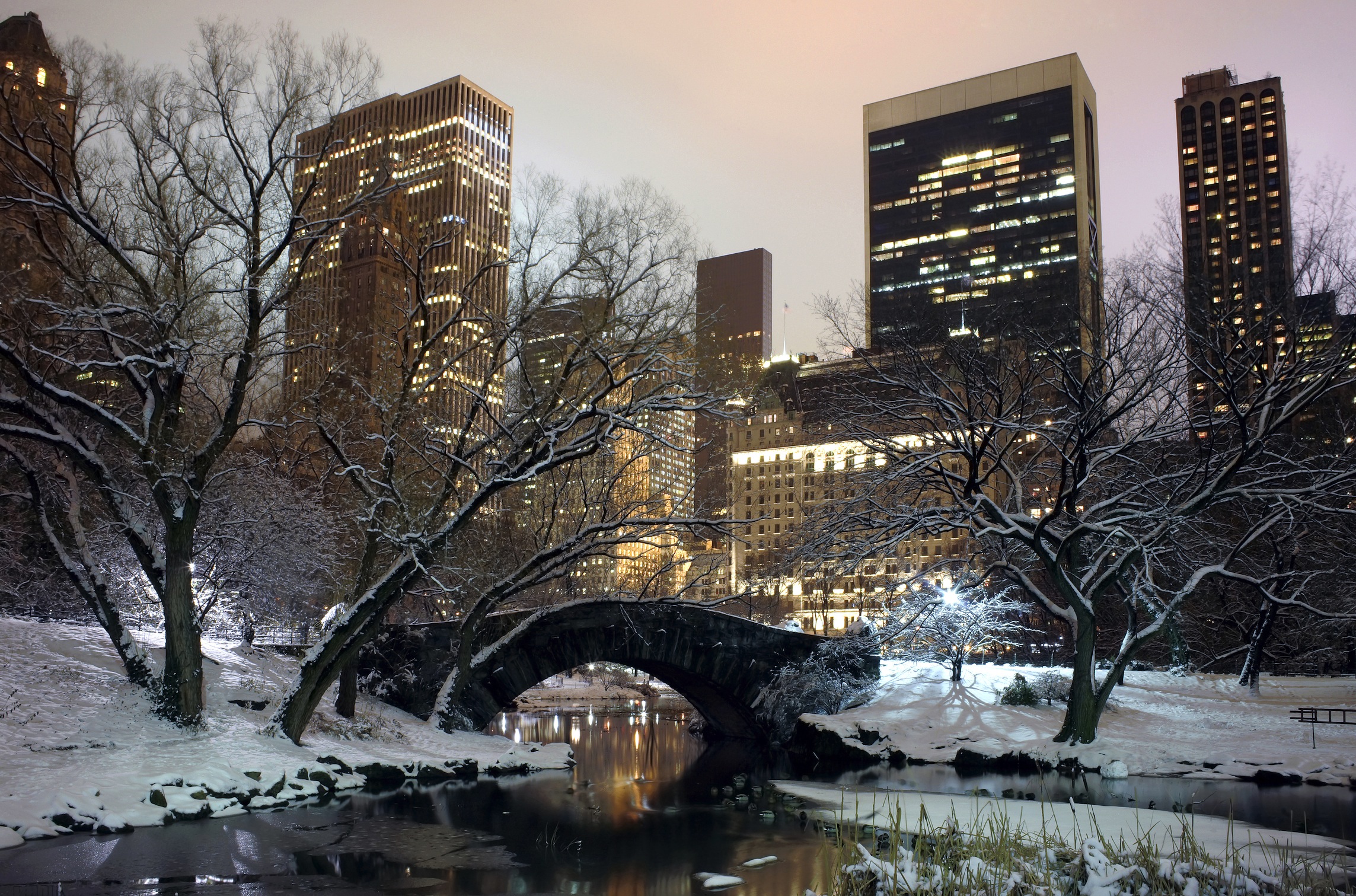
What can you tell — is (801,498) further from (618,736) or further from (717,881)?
(717,881)

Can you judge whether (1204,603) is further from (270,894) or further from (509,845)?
(270,894)

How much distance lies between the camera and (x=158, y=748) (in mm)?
15711

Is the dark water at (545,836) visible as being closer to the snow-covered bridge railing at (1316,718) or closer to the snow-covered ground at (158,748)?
the snow-covered ground at (158,748)

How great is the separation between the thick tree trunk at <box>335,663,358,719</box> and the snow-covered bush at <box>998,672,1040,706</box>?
15517 millimetres

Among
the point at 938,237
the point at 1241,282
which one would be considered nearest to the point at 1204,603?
the point at 1241,282

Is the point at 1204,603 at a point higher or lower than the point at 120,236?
lower

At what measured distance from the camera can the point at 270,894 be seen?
10.3 meters

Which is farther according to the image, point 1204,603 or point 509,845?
point 1204,603

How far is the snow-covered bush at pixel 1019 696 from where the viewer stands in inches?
1001

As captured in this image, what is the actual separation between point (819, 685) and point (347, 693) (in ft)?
39.5

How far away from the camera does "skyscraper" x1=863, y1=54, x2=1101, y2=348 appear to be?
247 ft

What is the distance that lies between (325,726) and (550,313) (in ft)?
30.5

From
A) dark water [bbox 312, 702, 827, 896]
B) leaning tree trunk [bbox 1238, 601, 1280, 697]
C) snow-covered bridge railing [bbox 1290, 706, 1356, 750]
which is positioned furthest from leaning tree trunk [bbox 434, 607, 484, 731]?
leaning tree trunk [bbox 1238, 601, 1280, 697]

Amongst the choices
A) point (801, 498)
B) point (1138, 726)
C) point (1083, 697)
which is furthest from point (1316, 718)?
point (801, 498)
